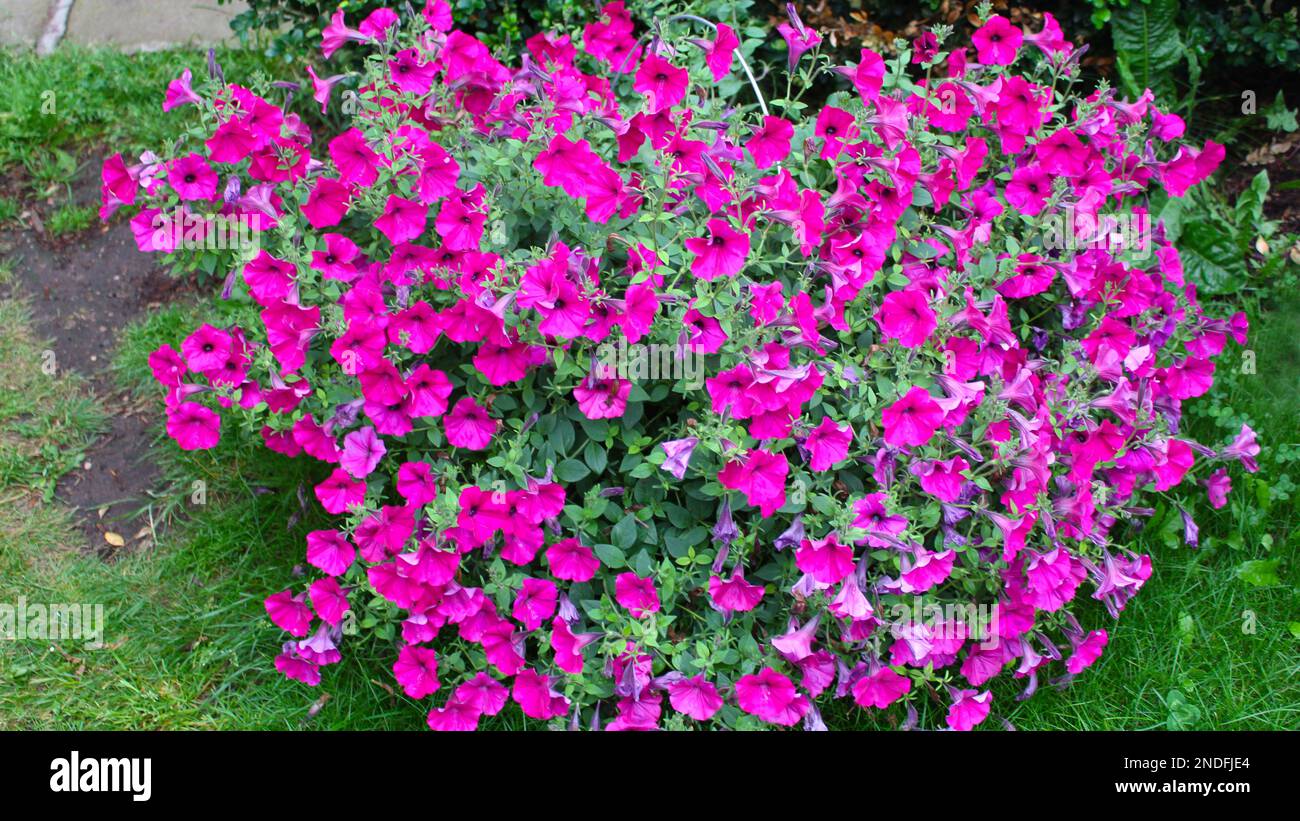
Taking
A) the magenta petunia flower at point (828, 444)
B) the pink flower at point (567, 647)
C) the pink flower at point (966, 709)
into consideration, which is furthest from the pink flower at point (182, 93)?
the pink flower at point (966, 709)

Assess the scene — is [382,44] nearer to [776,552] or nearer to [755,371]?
[755,371]

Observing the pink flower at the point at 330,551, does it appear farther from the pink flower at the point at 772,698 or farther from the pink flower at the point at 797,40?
the pink flower at the point at 797,40

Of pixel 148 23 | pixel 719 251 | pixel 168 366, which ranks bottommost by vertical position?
pixel 168 366

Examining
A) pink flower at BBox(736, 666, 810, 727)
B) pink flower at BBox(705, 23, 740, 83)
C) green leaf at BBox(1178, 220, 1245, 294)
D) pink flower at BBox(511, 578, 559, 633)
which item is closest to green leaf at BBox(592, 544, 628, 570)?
pink flower at BBox(511, 578, 559, 633)

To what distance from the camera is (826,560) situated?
2516 mm

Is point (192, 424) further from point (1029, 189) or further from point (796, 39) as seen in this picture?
point (1029, 189)

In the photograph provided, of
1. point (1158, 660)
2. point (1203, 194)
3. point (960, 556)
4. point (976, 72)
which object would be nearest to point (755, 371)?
Answer: point (960, 556)

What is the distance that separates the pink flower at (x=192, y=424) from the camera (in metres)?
2.88

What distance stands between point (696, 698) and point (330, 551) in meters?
0.90

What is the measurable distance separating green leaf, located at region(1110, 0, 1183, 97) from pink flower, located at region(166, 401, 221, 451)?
3.10m

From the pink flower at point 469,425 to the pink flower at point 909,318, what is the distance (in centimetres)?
92

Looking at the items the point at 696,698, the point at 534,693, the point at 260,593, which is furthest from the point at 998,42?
the point at 260,593

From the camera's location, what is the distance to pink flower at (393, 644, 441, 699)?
2.72 metres

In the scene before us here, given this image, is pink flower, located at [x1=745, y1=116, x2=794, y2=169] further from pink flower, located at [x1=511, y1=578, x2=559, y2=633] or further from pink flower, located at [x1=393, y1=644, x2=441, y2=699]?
pink flower, located at [x1=393, y1=644, x2=441, y2=699]
